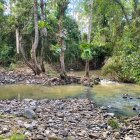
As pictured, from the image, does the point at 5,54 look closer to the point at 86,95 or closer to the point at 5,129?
the point at 86,95

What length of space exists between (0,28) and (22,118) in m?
21.2

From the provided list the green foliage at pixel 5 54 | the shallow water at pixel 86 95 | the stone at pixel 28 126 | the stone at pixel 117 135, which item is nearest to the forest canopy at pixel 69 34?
the green foliage at pixel 5 54

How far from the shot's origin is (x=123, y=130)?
8.48 m

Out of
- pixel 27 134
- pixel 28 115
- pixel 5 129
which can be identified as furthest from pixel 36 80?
pixel 27 134

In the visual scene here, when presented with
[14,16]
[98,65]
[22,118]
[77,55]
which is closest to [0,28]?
[14,16]

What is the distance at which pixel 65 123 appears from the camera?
8.62m

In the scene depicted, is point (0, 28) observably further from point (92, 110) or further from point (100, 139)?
point (100, 139)

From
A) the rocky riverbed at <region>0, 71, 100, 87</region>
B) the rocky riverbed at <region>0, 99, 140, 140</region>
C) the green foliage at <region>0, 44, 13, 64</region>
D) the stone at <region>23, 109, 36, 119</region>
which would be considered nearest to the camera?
the rocky riverbed at <region>0, 99, 140, 140</region>

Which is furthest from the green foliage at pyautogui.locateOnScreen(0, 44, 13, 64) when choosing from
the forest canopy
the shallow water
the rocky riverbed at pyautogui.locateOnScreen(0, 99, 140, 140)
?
the rocky riverbed at pyautogui.locateOnScreen(0, 99, 140, 140)

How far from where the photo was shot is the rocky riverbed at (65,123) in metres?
7.14

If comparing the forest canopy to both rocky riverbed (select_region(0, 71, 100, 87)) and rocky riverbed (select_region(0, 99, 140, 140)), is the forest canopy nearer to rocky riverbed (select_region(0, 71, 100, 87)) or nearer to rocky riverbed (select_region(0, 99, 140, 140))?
rocky riverbed (select_region(0, 71, 100, 87))

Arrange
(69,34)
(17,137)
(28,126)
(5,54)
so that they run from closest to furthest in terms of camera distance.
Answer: (17,137)
(28,126)
(5,54)
(69,34)

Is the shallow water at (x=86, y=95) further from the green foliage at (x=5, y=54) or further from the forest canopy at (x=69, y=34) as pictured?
the green foliage at (x=5, y=54)

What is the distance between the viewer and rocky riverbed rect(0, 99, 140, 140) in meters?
7.14
